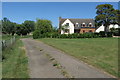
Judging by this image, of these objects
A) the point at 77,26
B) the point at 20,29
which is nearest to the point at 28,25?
the point at 20,29

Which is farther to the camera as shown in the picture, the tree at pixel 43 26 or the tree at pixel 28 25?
the tree at pixel 28 25

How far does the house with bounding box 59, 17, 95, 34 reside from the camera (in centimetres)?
5157

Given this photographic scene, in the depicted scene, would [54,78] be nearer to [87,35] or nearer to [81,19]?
[87,35]

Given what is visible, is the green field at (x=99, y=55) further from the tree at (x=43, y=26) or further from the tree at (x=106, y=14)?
the tree at (x=43, y=26)

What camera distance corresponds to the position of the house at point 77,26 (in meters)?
51.3

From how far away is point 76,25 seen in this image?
5369cm

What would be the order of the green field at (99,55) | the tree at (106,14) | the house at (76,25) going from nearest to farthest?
the green field at (99,55) < the tree at (106,14) < the house at (76,25)

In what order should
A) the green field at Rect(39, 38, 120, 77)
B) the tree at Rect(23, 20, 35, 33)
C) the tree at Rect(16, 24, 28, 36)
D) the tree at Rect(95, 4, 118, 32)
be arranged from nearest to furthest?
the green field at Rect(39, 38, 120, 77) < the tree at Rect(95, 4, 118, 32) < the tree at Rect(16, 24, 28, 36) < the tree at Rect(23, 20, 35, 33)

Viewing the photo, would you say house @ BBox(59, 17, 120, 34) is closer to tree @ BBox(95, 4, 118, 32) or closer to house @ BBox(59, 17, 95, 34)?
house @ BBox(59, 17, 95, 34)

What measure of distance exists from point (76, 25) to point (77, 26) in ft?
1.61

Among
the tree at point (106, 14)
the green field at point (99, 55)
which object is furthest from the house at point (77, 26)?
the green field at point (99, 55)

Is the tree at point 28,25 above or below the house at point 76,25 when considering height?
above

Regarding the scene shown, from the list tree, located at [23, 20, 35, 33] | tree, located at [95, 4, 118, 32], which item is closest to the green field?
tree, located at [95, 4, 118, 32]

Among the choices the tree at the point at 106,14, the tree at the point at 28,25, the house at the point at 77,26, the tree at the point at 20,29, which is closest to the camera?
the tree at the point at 106,14
